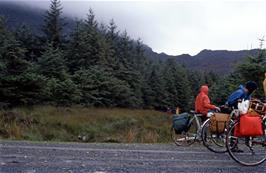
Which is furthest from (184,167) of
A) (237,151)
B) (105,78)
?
(105,78)

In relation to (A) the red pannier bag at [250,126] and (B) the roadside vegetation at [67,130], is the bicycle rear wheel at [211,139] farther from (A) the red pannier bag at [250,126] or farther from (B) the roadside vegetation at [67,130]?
(B) the roadside vegetation at [67,130]

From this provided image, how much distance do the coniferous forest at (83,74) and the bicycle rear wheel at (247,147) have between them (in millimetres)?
13792

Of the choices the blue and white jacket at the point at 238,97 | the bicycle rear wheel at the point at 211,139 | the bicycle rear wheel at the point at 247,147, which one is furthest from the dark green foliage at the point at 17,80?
the bicycle rear wheel at the point at 247,147

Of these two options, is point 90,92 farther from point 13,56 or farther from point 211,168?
point 211,168

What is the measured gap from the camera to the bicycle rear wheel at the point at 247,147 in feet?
25.1

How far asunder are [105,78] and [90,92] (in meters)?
4.54

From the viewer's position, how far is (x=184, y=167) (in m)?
7.04

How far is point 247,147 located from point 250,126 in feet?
2.87

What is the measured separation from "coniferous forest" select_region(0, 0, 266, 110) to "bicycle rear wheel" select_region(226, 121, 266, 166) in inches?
543

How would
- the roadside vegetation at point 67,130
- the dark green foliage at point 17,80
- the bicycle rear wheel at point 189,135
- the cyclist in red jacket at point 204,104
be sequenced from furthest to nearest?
the dark green foliage at point 17,80 < the roadside vegetation at point 67,130 < the bicycle rear wheel at point 189,135 < the cyclist in red jacket at point 204,104

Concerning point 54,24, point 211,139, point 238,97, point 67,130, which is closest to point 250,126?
point 238,97

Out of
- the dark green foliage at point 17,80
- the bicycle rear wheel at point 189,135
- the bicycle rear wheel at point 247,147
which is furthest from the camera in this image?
the dark green foliage at point 17,80

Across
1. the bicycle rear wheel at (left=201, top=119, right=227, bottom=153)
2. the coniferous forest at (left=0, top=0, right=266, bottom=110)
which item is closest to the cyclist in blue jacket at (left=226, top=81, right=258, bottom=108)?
the bicycle rear wheel at (left=201, top=119, right=227, bottom=153)

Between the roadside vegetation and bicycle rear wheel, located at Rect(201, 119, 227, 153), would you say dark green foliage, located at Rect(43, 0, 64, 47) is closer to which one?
the roadside vegetation
